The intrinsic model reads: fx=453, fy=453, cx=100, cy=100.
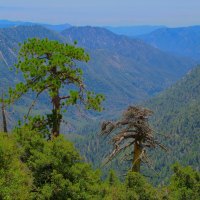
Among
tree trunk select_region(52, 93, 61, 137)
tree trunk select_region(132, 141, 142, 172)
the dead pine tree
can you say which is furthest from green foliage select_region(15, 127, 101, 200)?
tree trunk select_region(52, 93, 61, 137)

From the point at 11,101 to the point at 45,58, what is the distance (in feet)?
15.9

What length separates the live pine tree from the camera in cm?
3825

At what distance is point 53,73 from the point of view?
38969mm

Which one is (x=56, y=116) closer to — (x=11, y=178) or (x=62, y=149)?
(x=62, y=149)

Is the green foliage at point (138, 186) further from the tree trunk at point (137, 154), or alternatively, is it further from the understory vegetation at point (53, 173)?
the tree trunk at point (137, 154)

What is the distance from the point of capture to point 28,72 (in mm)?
39031

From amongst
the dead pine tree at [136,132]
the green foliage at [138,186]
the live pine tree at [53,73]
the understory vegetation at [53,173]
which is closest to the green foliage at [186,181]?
the understory vegetation at [53,173]

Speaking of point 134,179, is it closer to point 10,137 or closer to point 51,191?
point 51,191

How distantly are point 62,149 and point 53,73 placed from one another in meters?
7.79

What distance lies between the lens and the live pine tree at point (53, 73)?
38250 millimetres

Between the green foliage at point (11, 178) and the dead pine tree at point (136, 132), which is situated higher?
the dead pine tree at point (136, 132)

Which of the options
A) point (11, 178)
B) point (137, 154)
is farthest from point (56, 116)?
point (11, 178)

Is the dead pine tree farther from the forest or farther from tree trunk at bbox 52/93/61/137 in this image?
tree trunk at bbox 52/93/61/137

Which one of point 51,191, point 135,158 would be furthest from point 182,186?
point 51,191
